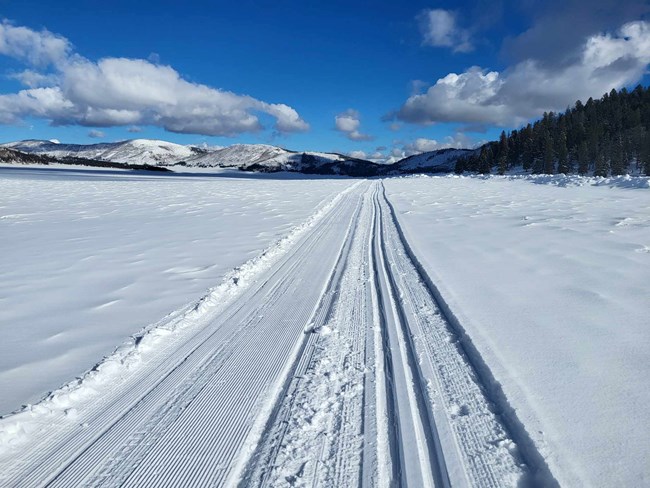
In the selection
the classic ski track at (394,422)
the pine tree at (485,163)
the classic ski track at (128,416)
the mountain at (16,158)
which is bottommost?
the classic ski track at (128,416)

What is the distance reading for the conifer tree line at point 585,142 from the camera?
5069cm

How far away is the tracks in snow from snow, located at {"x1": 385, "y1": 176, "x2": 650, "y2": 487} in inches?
12.4

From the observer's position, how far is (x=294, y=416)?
257 cm

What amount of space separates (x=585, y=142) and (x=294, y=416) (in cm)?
7087

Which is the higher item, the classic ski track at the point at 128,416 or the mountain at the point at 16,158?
the mountain at the point at 16,158

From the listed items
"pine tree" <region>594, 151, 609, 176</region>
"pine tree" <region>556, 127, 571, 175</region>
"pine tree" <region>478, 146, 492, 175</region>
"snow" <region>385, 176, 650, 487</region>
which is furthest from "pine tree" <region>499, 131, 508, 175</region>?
Answer: "snow" <region>385, 176, 650, 487</region>

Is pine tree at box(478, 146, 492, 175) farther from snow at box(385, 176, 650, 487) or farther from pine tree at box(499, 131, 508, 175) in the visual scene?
snow at box(385, 176, 650, 487)

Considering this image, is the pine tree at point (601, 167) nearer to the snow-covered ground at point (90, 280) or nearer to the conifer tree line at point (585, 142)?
the conifer tree line at point (585, 142)

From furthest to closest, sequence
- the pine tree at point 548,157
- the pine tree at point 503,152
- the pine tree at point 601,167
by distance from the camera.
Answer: the pine tree at point 503,152
the pine tree at point 548,157
the pine tree at point 601,167

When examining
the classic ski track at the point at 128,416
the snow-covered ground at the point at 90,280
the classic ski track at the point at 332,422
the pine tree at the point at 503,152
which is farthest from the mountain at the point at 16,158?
the classic ski track at the point at 332,422

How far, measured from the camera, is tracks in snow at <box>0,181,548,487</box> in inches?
84.3

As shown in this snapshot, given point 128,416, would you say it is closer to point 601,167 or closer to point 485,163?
point 601,167

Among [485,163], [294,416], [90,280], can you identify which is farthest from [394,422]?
[485,163]

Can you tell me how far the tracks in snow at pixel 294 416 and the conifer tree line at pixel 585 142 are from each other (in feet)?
193
